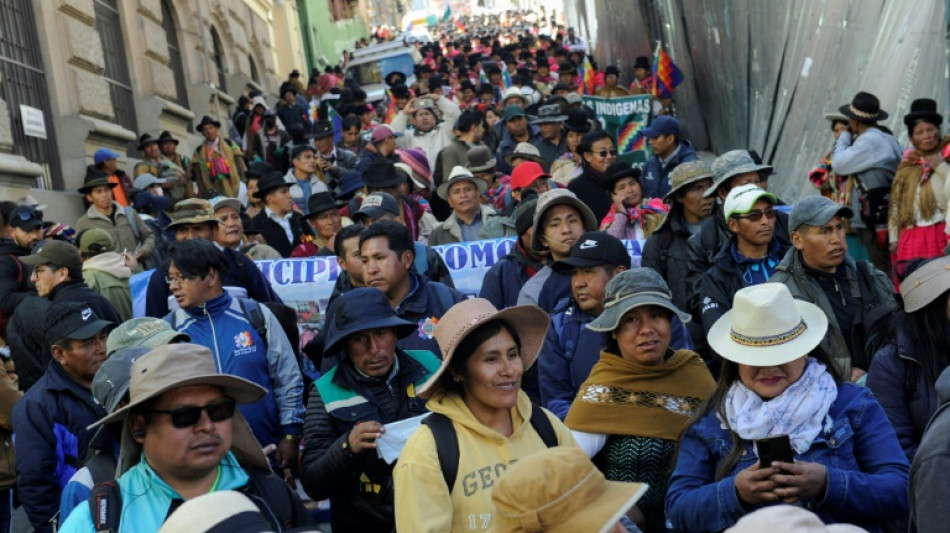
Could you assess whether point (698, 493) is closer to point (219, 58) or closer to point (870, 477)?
point (870, 477)

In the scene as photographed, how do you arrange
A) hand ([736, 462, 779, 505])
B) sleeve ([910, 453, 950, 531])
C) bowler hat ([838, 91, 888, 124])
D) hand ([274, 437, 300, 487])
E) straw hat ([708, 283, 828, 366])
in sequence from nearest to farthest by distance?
sleeve ([910, 453, 950, 531]), hand ([736, 462, 779, 505]), straw hat ([708, 283, 828, 366]), hand ([274, 437, 300, 487]), bowler hat ([838, 91, 888, 124])

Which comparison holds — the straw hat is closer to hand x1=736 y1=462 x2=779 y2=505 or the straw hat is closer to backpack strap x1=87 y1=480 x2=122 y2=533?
hand x1=736 y1=462 x2=779 y2=505

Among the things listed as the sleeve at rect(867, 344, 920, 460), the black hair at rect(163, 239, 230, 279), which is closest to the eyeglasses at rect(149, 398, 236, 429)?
the black hair at rect(163, 239, 230, 279)

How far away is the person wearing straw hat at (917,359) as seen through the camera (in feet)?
16.7

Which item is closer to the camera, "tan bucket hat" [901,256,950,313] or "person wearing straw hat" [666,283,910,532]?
"person wearing straw hat" [666,283,910,532]

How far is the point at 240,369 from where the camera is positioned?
6547 millimetres

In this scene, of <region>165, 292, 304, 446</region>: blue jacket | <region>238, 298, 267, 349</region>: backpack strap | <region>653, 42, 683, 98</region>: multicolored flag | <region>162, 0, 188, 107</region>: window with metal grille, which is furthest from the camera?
<region>162, 0, 188, 107</region>: window with metal grille

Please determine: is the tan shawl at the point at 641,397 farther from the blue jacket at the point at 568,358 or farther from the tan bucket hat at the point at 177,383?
the tan bucket hat at the point at 177,383

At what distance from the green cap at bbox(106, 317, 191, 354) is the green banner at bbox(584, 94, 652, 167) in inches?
430

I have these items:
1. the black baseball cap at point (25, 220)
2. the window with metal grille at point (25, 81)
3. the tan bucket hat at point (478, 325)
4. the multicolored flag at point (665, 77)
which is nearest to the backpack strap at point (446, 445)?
the tan bucket hat at point (478, 325)

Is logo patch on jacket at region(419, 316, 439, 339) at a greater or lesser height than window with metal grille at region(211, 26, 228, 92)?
lesser

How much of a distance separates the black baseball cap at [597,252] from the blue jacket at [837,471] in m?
1.85

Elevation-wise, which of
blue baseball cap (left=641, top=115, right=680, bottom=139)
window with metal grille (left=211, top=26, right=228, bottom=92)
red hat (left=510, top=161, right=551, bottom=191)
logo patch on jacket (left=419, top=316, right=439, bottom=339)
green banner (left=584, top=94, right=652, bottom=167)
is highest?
window with metal grille (left=211, top=26, right=228, bottom=92)

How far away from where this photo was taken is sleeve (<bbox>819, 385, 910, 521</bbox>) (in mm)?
4141
